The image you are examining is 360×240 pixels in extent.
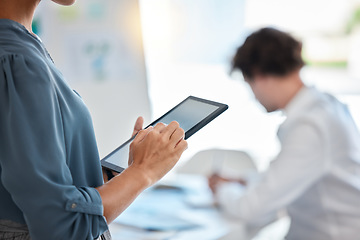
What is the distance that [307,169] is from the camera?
1.68 m

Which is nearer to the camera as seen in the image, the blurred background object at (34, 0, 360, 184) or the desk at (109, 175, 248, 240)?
the desk at (109, 175, 248, 240)

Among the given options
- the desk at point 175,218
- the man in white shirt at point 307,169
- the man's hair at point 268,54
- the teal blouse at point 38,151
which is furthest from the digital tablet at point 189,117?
the man's hair at point 268,54

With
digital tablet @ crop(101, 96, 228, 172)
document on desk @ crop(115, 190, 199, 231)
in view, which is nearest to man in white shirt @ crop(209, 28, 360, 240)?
document on desk @ crop(115, 190, 199, 231)

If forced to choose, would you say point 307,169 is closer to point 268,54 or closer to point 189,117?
point 268,54

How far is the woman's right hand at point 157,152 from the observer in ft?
2.21

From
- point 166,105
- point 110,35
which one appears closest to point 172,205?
point 110,35

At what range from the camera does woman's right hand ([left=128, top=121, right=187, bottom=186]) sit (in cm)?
67

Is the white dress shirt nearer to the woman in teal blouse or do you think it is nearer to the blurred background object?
the blurred background object

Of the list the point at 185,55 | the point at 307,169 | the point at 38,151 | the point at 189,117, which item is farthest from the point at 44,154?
the point at 185,55

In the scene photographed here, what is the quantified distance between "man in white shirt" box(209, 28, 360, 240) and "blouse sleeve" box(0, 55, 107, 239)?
4.03 ft

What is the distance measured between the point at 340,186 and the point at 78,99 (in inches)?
51.0

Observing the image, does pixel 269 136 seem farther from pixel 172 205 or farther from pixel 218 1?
pixel 172 205

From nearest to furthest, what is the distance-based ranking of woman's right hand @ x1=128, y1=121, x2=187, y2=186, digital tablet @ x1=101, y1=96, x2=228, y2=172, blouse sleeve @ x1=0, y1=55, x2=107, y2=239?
blouse sleeve @ x1=0, y1=55, x2=107, y2=239 → woman's right hand @ x1=128, y1=121, x2=187, y2=186 → digital tablet @ x1=101, y1=96, x2=228, y2=172

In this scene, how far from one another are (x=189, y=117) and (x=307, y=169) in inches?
38.1
